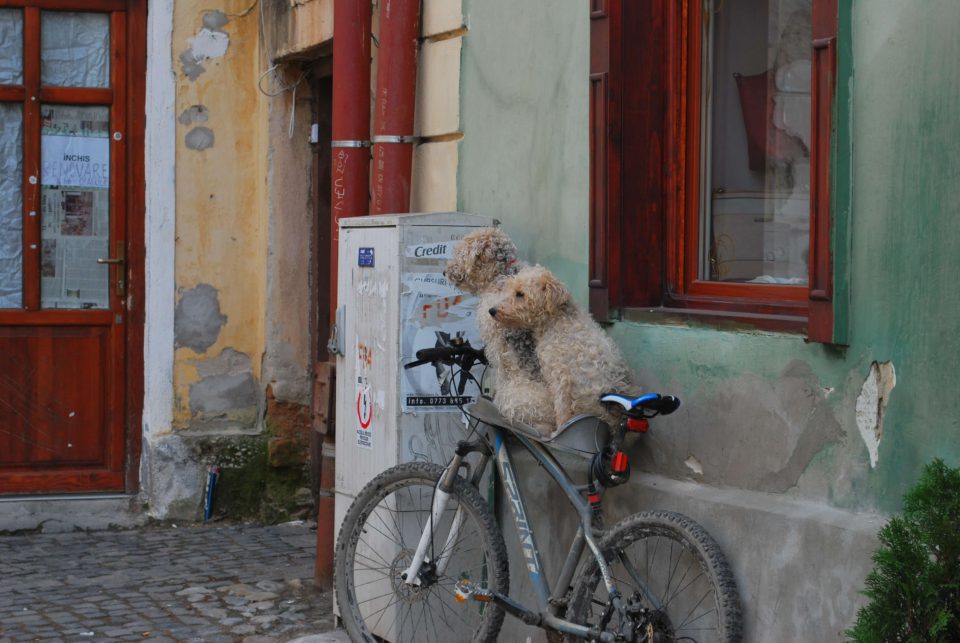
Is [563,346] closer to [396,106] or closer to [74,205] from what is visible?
[396,106]

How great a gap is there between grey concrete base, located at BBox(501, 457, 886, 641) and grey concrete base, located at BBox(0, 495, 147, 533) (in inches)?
168

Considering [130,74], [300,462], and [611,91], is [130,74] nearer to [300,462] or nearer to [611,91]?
[300,462]

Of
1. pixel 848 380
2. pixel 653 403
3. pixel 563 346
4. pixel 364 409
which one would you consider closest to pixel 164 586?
pixel 364 409

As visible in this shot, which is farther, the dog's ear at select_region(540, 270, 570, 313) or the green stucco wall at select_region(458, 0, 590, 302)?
the green stucco wall at select_region(458, 0, 590, 302)

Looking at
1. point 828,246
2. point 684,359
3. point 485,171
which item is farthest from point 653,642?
point 485,171

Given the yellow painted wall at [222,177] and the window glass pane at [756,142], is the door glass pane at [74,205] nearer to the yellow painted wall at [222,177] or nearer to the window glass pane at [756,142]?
the yellow painted wall at [222,177]

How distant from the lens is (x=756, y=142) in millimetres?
4457

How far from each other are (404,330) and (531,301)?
0.94m

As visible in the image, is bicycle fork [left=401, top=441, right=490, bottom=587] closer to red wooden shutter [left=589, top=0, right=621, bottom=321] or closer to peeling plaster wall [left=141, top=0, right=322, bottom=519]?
red wooden shutter [left=589, top=0, right=621, bottom=321]

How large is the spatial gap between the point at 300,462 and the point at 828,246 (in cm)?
490

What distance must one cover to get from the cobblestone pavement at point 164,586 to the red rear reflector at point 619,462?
2.18 m

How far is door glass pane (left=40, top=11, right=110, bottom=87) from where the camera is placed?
25.1 ft

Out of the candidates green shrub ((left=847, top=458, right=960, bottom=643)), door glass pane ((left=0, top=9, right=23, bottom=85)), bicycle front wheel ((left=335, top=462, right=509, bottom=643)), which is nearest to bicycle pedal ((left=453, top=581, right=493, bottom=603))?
bicycle front wheel ((left=335, top=462, right=509, bottom=643))

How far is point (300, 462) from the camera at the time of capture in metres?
8.02
